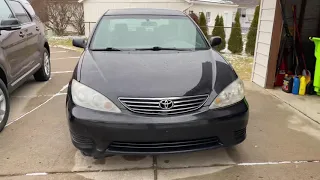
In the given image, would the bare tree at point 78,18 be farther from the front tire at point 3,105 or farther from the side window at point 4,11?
the front tire at point 3,105

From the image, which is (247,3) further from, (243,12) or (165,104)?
(165,104)

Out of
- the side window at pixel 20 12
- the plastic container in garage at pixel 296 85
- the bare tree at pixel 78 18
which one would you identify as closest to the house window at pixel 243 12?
the bare tree at pixel 78 18

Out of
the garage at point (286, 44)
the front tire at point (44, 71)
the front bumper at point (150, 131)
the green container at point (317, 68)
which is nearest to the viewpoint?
the front bumper at point (150, 131)

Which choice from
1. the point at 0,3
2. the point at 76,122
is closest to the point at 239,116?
the point at 76,122

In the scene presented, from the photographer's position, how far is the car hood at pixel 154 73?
8.48 feet

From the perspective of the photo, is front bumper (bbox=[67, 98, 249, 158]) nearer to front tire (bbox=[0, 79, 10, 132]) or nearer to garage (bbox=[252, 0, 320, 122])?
front tire (bbox=[0, 79, 10, 132])

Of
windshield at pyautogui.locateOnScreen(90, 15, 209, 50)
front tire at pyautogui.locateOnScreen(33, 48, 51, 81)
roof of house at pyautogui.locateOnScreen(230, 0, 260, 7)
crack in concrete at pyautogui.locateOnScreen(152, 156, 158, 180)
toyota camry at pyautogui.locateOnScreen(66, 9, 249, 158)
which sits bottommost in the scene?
crack in concrete at pyautogui.locateOnScreen(152, 156, 158, 180)

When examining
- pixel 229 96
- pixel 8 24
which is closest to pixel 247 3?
pixel 8 24

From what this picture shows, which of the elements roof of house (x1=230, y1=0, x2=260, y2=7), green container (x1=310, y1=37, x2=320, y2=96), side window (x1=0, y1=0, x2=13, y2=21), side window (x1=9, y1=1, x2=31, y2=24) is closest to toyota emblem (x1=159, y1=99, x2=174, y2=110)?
side window (x1=0, y1=0, x2=13, y2=21)

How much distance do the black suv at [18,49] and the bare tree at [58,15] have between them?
13443mm

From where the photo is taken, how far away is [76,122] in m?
2.54

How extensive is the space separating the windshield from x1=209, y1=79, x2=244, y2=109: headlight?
3.08 ft

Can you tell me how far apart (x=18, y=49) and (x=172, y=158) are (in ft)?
9.55

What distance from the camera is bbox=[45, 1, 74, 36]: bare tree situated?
60.8ft
